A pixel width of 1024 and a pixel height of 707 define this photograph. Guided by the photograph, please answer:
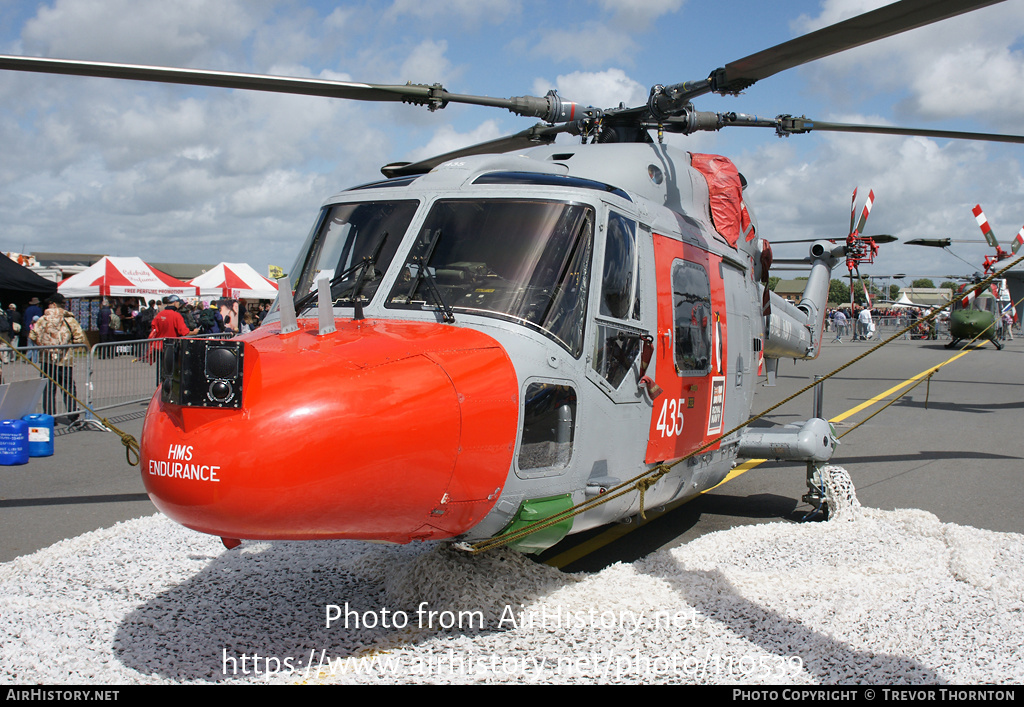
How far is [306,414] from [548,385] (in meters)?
1.41

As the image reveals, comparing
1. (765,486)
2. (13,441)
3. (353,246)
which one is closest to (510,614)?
(353,246)

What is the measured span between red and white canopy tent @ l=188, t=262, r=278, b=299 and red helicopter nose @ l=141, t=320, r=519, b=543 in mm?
24193

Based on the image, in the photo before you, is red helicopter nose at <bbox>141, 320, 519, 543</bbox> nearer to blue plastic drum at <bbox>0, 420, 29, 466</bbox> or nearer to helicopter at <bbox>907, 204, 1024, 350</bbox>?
blue plastic drum at <bbox>0, 420, 29, 466</bbox>

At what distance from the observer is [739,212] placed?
21.3 feet

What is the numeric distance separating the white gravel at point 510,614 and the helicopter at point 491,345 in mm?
579

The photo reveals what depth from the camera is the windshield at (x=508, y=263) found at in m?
4.08

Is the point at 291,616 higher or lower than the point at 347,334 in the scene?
lower

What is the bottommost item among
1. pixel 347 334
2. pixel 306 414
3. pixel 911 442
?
pixel 911 442

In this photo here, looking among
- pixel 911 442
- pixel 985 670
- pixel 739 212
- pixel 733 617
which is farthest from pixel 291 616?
pixel 911 442

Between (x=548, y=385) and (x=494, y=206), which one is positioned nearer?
(x=548, y=385)

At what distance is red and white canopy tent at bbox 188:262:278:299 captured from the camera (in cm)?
2697

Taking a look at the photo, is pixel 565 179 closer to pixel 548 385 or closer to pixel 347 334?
pixel 548 385
